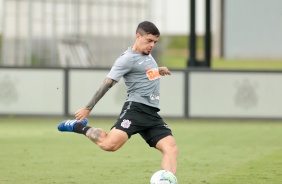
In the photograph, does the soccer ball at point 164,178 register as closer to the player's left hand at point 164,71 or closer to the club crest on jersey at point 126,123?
the club crest on jersey at point 126,123

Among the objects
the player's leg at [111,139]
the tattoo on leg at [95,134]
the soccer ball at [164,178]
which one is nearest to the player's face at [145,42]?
the player's leg at [111,139]

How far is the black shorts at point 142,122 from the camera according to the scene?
12.1m

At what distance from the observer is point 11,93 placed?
2498 centimetres

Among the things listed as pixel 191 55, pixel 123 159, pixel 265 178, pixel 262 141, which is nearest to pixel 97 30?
pixel 191 55

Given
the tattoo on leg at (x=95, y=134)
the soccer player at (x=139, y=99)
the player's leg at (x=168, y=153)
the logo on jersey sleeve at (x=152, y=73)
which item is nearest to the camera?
the player's leg at (x=168, y=153)

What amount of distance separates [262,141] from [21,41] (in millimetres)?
17572

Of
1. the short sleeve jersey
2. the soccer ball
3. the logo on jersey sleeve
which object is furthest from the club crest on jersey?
the soccer ball

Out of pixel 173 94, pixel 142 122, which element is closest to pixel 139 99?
pixel 142 122

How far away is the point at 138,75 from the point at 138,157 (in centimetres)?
449

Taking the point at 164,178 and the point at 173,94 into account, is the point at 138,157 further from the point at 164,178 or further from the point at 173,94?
the point at 173,94

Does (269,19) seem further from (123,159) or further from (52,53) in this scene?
(123,159)

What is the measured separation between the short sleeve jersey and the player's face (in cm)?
9

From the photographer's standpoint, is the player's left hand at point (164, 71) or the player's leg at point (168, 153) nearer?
the player's leg at point (168, 153)

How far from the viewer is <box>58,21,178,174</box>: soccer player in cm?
1198
